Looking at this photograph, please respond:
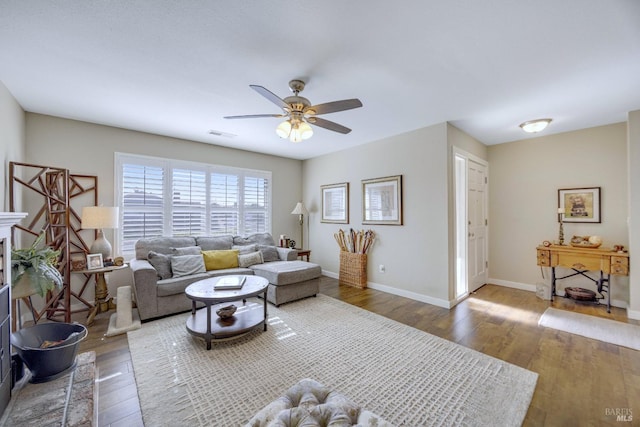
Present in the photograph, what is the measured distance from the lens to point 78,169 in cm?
353

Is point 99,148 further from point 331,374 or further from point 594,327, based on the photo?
point 594,327

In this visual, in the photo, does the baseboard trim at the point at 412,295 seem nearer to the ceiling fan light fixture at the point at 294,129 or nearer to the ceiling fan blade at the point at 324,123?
the ceiling fan blade at the point at 324,123

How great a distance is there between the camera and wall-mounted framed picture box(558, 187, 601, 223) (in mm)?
3752

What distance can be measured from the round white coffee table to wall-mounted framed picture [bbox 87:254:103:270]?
1395 mm

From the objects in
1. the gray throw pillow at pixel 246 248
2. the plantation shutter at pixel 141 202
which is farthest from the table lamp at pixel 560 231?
the plantation shutter at pixel 141 202

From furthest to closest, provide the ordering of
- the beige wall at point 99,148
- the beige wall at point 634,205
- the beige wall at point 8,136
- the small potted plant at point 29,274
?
the beige wall at point 99,148 < the beige wall at point 634,205 < the beige wall at point 8,136 < the small potted plant at point 29,274

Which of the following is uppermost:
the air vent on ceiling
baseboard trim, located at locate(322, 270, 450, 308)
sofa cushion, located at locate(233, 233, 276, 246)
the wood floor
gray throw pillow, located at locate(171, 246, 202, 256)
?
the air vent on ceiling

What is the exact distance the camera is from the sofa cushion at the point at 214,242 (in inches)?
166

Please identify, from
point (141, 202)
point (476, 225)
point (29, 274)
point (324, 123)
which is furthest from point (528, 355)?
point (141, 202)

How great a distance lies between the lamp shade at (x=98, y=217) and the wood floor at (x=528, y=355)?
1162 mm

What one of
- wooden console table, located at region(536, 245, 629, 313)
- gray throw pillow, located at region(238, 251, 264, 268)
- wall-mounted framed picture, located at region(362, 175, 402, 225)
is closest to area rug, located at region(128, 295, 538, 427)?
gray throw pillow, located at region(238, 251, 264, 268)

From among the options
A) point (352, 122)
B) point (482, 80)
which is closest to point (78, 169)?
point (352, 122)

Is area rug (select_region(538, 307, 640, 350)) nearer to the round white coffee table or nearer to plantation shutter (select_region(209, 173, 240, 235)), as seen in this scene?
the round white coffee table

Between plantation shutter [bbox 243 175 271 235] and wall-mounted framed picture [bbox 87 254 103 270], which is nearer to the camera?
wall-mounted framed picture [bbox 87 254 103 270]
